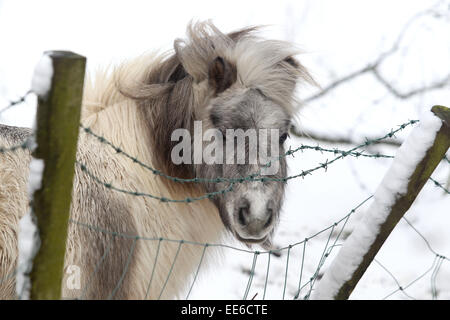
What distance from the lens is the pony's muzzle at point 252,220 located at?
2.45 metres

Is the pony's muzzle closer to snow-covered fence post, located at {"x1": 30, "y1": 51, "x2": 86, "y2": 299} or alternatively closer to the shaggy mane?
the shaggy mane

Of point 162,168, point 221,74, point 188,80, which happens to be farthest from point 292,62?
point 162,168

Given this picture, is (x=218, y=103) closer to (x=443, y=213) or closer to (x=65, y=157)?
(x=65, y=157)

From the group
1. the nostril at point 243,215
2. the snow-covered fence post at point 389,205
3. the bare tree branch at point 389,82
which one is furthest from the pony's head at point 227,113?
the bare tree branch at point 389,82

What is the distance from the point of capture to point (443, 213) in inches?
237

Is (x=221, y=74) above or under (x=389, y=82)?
under

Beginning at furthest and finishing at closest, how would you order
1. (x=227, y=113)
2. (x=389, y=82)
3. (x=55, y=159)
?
(x=389, y=82) < (x=227, y=113) < (x=55, y=159)

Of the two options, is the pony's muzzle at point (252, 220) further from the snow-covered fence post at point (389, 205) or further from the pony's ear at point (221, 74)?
the pony's ear at point (221, 74)

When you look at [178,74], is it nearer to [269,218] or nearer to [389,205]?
[269,218]

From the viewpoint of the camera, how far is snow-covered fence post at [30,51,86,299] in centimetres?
148

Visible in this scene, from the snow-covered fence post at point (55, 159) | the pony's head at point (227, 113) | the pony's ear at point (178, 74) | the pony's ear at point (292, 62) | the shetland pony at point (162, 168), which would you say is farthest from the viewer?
the pony's ear at point (292, 62)

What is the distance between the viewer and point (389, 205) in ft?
6.64

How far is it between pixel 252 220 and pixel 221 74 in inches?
31.9

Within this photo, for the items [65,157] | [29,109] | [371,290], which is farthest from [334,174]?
[65,157]
